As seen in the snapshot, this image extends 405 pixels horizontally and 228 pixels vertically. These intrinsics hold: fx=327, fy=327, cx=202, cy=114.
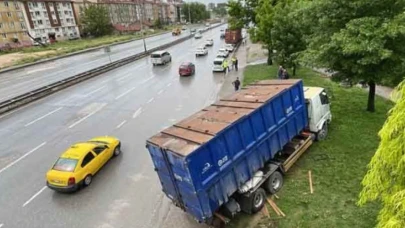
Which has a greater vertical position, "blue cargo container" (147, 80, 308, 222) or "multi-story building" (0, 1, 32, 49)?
"multi-story building" (0, 1, 32, 49)

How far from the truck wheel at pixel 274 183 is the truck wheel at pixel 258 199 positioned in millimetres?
411

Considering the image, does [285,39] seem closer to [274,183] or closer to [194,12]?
[274,183]

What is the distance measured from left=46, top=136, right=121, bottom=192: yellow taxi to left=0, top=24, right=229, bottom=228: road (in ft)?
1.33

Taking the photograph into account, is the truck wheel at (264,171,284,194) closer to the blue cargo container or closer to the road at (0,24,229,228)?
the blue cargo container

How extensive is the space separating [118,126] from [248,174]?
1162 cm

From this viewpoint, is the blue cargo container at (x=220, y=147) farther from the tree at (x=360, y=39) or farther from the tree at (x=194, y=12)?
the tree at (x=194, y=12)

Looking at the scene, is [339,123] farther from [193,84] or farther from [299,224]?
[193,84]

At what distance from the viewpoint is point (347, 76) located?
16297 millimetres

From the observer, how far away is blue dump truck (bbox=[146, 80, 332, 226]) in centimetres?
915

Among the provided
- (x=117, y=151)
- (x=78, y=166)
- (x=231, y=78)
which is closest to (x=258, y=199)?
(x=78, y=166)

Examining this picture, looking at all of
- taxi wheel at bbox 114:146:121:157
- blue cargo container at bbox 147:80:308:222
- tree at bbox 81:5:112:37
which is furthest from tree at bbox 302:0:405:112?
tree at bbox 81:5:112:37

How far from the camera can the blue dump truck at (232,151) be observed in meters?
9.15

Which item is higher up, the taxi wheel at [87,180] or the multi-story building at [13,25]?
the multi-story building at [13,25]

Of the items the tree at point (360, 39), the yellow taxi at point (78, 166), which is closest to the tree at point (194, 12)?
the tree at point (360, 39)
